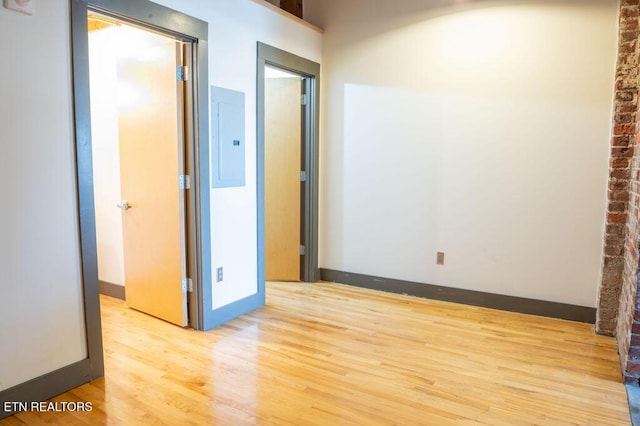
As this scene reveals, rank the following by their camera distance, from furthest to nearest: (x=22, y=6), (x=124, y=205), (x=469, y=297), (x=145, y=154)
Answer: (x=469, y=297), (x=124, y=205), (x=145, y=154), (x=22, y=6)

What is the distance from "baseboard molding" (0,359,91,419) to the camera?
2.13 metres

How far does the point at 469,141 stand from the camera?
3.74 metres

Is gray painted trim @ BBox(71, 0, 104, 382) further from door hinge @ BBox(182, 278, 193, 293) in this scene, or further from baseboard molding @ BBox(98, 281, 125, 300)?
baseboard molding @ BBox(98, 281, 125, 300)

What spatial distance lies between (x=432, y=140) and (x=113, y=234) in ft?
9.68

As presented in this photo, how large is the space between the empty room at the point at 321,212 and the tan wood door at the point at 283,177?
0.08 feet

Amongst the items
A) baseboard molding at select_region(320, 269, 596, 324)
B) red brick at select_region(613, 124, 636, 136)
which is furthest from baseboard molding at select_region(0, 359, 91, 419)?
red brick at select_region(613, 124, 636, 136)

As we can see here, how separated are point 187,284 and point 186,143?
40.2 inches

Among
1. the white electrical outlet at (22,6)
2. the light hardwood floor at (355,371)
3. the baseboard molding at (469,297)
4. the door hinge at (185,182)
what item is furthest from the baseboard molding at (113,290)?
the white electrical outlet at (22,6)

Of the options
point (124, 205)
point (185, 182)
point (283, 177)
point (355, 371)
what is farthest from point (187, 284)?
point (283, 177)

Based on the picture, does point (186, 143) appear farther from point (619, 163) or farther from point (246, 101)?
point (619, 163)

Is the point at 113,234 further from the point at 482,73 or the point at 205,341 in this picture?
the point at 482,73

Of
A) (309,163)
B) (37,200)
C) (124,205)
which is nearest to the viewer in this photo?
(37,200)

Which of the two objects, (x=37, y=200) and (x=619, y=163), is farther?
(x=619, y=163)

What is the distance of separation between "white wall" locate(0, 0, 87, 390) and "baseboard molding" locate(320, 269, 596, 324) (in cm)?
264
